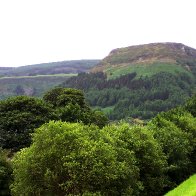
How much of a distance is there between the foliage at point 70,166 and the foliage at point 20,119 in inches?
1145

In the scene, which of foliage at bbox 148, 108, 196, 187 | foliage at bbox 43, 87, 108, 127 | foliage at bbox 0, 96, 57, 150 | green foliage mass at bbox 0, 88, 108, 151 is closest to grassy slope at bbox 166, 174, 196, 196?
foliage at bbox 148, 108, 196, 187

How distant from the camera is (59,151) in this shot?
50.9 meters

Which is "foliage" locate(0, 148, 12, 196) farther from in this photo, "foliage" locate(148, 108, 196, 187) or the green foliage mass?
"foliage" locate(148, 108, 196, 187)

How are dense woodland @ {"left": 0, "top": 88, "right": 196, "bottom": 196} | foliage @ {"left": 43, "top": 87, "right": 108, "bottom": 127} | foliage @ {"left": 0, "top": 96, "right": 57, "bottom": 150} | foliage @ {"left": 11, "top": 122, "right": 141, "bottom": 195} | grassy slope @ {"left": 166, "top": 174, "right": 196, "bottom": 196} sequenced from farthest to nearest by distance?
1. foliage @ {"left": 43, "top": 87, "right": 108, "bottom": 127}
2. foliage @ {"left": 0, "top": 96, "right": 57, "bottom": 150}
3. dense woodland @ {"left": 0, "top": 88, "right": 196, "bottom": 196}
4. foliage @ {"left": 11, "top": 122, "right": 141, "bottom": 195}
5. grassy slope @ {"left": 166, "top": 174, "right": 196, "bottom": 196}

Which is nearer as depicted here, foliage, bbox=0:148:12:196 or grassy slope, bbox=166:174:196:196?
grassy slope, bbox=166:174:196:196

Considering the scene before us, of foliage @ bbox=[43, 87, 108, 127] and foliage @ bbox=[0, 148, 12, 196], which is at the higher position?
foliage @ bbox=[43, 87, 108, 127]

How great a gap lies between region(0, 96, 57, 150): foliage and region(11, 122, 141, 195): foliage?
29071 mm

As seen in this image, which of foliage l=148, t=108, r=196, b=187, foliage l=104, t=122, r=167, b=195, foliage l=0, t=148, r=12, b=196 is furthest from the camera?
foliage l=148, t=108, r=196, b=187

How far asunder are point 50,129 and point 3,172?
1502 centimetres

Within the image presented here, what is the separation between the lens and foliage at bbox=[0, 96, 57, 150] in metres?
84.6

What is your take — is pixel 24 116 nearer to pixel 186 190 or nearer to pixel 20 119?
pixel 20 119

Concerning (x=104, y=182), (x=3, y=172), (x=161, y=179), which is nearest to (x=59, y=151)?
(x=104, y=182)

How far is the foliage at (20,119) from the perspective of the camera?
84562 millimetres

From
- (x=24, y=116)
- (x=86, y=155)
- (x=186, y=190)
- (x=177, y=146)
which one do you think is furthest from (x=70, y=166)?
(x=24, y=116)
